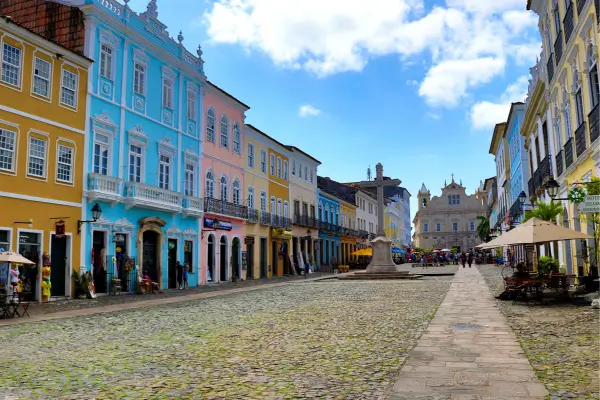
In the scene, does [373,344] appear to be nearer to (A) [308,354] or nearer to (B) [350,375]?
(A) [308,354]

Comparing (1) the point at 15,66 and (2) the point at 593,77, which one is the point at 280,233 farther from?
(2) the point at 593,77

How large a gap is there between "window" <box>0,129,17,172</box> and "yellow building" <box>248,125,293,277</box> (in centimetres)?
1874

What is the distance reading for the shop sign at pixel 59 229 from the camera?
17859 mm

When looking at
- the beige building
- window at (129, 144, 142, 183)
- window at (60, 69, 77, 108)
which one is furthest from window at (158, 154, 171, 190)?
the beige building

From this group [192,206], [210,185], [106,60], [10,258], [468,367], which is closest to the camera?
[468,367]

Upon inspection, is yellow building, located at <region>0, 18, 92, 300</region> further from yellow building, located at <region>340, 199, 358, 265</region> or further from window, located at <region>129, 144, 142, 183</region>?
yellow building, located at <region>340, 199, 358, 265</region>

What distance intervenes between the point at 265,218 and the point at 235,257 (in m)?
4.93

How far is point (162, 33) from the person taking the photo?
25000 millimetres

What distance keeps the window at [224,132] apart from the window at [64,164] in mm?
12402

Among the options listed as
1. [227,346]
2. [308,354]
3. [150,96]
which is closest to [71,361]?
[227,346]

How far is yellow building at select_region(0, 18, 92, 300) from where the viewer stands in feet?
54.8

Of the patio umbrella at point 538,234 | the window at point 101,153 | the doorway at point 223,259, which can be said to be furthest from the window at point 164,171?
the patio umbrella at point 538,234

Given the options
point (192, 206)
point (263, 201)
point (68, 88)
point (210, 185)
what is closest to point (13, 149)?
point (68, 88)

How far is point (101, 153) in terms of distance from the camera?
20.6 m
